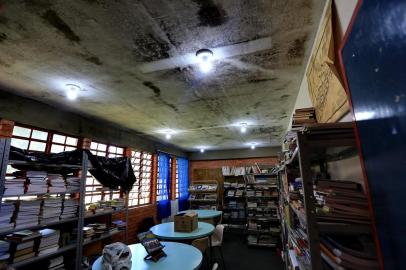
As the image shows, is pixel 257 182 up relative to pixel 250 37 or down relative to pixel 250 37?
down

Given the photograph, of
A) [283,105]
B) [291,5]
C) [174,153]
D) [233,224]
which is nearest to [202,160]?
[174,153]

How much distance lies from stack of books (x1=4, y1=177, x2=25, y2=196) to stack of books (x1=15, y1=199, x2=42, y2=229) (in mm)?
137

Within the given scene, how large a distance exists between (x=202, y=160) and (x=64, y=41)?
6.63 m

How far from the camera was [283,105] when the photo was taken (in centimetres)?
338

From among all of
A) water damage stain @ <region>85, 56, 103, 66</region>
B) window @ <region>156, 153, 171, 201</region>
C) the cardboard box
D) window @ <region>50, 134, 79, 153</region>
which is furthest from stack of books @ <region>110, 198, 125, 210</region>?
water damage stain @ <region>85, 56, 103, 66</region>

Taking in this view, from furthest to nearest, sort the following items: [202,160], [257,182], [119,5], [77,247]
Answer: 1. [202,160]
2. [257,182]
3. [77,247]
4. [119,5]

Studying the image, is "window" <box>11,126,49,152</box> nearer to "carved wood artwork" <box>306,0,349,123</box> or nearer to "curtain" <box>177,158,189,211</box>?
"carved wood artwork" <box>306,0,349,123</box>

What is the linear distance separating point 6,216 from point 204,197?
17.3 ft

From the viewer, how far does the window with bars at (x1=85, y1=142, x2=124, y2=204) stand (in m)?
3.87

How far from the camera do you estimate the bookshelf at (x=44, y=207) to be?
89.4 inches

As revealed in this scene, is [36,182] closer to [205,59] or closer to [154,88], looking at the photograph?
[154,88]

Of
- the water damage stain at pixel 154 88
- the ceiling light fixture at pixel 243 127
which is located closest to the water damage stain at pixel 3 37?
the water damage stain at pixel 154 88

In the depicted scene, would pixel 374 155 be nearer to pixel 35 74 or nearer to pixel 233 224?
pixel 35 74

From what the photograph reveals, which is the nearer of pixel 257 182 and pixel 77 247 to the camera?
pixel 77 247
